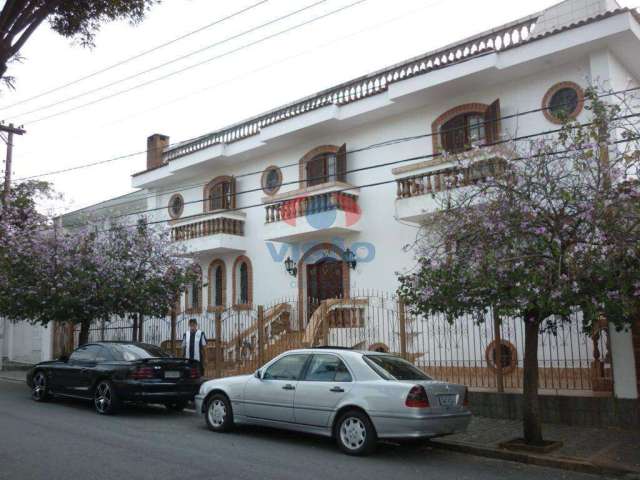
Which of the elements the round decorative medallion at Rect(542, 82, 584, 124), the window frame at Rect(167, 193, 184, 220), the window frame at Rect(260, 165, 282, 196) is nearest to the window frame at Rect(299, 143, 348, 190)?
the window frame at Rect(260, 165, 282, 196)

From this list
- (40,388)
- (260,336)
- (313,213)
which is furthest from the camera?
(313,213)

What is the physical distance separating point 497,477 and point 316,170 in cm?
1369

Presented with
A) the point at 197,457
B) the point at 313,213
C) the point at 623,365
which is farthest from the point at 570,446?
the point at 313,213

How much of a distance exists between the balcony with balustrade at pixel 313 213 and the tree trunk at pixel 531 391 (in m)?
9.38

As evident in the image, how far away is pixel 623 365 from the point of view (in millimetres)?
9695

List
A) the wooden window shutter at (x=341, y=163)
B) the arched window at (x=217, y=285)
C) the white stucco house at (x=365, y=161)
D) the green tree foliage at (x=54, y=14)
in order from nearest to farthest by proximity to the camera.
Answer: the green tree foliage at (x=54, y=14) < the white stucco house at (x=365, y=161) < the wooden window shutter at (x=341, y=163) < the arched window at (x=217, y=285)

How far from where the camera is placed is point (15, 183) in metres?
22.8

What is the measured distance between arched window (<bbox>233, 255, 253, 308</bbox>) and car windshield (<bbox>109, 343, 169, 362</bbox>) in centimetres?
862

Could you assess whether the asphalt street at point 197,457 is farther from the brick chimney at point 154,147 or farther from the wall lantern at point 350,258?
the brick chimney at point 154,147

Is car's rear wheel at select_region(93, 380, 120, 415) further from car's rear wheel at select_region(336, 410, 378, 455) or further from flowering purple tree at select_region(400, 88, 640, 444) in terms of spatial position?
flowering purple tree at select_region(400, 88, 640, 444)

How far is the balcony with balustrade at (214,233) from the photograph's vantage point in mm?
21094

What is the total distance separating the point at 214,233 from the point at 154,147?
6560mm

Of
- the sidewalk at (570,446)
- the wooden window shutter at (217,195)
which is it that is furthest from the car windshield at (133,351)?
the wooden window shutter at (217,195)

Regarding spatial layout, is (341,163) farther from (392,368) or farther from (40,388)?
(392,368)
